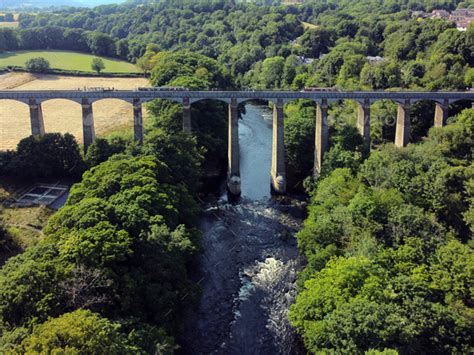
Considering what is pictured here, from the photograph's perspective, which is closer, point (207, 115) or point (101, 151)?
point (101, 151)

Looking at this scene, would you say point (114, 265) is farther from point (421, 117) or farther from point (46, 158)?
point (421, 117)

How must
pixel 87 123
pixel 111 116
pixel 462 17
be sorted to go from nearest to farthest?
1. pixel 87 123
2. pixel 111 116
3. pixel 462 17

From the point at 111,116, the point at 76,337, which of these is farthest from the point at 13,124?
the point at 76,337

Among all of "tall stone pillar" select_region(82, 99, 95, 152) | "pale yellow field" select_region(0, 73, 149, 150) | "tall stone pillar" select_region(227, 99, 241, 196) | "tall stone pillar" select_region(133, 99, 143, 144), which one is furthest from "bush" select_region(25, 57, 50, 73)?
"tall stone pillar" select_region(227, 99, 241, 196)

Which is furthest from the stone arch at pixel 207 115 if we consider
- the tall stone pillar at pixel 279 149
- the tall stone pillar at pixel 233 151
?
the tall stone pillar at pixel 279 149

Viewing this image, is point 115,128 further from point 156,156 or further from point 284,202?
point 284,202

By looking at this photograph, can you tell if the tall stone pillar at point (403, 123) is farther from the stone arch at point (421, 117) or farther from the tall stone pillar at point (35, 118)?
the tall stone pillar at point (35, 118)
